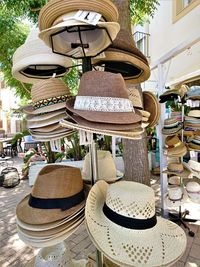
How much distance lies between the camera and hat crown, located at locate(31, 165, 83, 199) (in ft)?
3.18

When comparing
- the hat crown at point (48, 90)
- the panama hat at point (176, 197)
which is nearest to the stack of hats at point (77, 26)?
the hat crown at point (48, 90)

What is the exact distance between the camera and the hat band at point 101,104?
→ 0.79m

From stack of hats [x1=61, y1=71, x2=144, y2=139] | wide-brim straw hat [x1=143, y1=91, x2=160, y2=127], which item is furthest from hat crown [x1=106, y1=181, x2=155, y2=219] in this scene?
wide-brim straw hat [x1=143, y1=91, x2=160, y2=127]

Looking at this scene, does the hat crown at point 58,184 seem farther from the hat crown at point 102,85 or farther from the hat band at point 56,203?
the hat crown at point 102,85

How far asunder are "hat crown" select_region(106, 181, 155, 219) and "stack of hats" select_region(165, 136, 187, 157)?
61.9 inches

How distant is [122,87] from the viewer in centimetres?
86

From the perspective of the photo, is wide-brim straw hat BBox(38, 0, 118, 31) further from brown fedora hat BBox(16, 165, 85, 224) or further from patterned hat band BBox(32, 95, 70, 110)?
brown fedora hat BBox(16, 165, 85, 224)

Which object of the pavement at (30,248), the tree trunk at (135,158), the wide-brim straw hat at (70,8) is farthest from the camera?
the pavement at (30,248)

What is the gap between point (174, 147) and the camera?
249 cm

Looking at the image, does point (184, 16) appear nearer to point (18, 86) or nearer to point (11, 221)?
point (18, 86)

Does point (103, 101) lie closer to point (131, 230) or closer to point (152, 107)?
point (131, 230)

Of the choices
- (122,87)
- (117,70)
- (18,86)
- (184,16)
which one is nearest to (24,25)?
(18,86)

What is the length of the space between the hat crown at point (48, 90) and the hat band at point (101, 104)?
18 cm

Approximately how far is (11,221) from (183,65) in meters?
5.09
